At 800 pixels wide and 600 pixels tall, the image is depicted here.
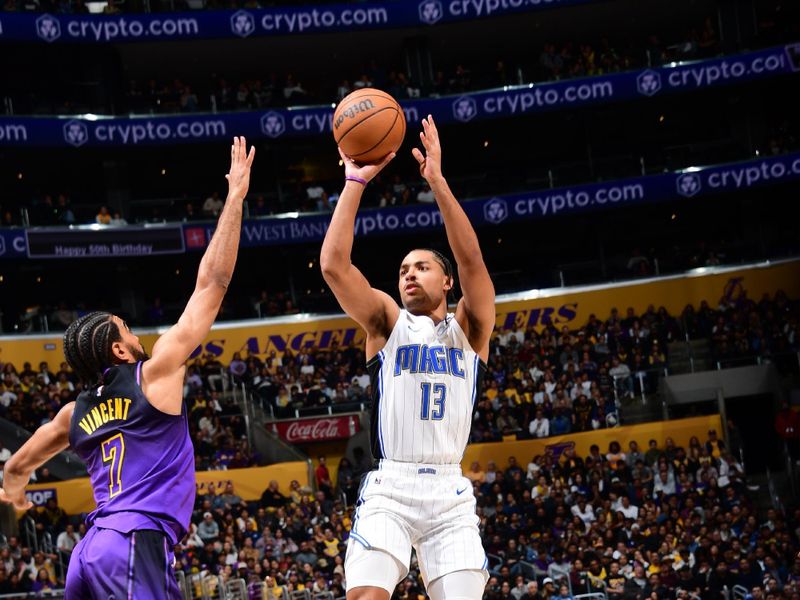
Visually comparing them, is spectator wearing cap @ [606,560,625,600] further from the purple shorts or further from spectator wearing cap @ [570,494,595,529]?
the purple shorts

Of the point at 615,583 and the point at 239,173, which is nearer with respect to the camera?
the point at 239,173

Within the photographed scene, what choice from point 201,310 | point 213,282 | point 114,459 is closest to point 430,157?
point 213,282

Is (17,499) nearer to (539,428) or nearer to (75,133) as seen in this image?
(539,428)

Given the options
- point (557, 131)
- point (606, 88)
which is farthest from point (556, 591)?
point (557, 131)

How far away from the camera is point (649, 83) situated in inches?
1286

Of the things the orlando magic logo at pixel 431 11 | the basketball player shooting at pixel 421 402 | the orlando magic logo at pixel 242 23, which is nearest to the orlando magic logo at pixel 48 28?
the orlando magic logo at pixel 242 23

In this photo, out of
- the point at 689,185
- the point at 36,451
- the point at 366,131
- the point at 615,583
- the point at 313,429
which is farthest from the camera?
the point at 689,185

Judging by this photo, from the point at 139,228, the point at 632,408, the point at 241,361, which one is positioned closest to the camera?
the point at 632,408

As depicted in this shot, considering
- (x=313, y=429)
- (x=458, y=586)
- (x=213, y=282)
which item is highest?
(x=313, y=429)

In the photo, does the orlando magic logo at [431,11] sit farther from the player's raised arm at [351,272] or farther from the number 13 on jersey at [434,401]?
the number 13 on jersey at [434,401]

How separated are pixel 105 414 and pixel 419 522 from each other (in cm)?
183

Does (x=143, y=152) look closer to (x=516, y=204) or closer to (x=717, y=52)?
(x=516, y=204)

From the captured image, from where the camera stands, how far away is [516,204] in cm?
3266

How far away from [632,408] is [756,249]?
903 cm
